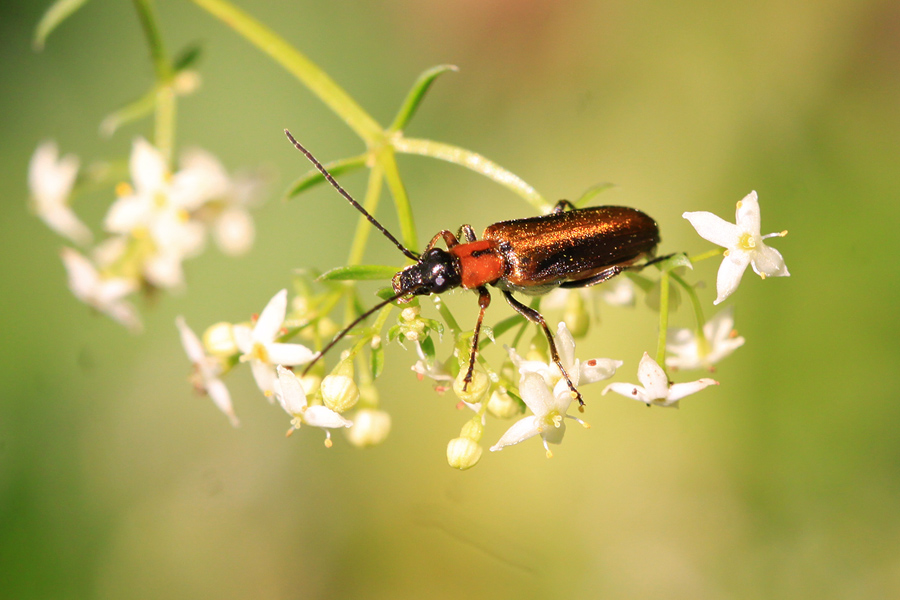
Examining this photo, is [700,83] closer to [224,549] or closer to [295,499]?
A: [295,499]

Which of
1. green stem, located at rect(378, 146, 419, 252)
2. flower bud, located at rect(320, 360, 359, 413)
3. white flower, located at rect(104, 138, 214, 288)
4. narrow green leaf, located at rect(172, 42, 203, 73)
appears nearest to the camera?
flower bud, located at rect(320, 360, 359, 413)

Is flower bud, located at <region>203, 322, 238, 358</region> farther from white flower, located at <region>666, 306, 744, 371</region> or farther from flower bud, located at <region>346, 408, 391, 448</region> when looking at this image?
white flower, located at <region>666, 306, 744, 371</region>

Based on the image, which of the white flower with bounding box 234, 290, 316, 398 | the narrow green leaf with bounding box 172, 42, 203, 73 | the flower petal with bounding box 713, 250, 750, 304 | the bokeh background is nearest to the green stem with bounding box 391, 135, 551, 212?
the flower petal with bounding box 713, 250, 750, 304

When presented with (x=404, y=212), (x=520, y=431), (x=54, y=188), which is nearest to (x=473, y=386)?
(x=520, y=431)

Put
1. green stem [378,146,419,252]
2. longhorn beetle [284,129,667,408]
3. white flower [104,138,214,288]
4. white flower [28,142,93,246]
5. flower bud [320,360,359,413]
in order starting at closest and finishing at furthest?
flower bud [320,360,359,413] → green stem [378,146,419,252] → longhorn beetle [284,129,667,408] → white flower [104,138,214,288] → white flower [28,142,93,246]

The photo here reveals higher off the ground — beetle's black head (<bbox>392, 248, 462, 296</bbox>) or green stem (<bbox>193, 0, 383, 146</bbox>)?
green stem (<bbox>193, 0, 383, 146</bbox>)

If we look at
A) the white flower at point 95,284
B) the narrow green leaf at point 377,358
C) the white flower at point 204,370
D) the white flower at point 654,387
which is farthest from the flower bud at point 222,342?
the white flower at point 654,387

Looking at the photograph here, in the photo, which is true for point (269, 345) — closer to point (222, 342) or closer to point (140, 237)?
point (222, 342)
